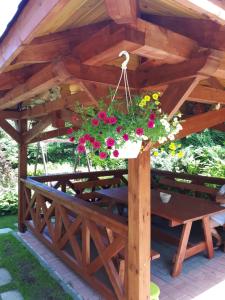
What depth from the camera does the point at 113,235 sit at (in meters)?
2.69

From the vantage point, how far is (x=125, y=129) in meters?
1.69

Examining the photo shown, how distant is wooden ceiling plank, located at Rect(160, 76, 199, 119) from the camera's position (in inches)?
72.1

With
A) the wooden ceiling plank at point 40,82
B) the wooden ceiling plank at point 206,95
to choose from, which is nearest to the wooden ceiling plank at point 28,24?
the wooden ceiling plank at point 40,82

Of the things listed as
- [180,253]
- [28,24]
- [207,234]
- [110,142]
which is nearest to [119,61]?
[110,142]

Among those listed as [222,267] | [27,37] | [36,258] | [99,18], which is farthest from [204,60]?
[36,258]

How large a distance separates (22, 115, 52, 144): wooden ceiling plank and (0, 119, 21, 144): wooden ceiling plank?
0.33ft

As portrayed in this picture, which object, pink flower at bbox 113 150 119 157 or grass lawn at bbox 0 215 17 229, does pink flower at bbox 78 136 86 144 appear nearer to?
pink flower at bbox 113 150 119 157

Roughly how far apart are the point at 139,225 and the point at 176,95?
1.03 metres

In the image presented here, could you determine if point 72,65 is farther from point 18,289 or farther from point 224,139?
point 224,139

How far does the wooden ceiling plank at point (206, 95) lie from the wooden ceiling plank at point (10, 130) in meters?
2.92

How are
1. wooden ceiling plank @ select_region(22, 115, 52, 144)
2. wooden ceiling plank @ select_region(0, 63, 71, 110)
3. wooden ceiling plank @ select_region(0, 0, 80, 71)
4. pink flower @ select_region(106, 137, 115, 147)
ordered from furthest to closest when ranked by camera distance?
1. wooden ceiling plank @ select_region(22, 115, 52, 144)
2. wooden ceiling plank @ select_region(0, 63, 71, 110)
3. pink flower @ select_region(106, 137, 115, 147)
4. wooden ceiling plank @ select_region(0, 0, 80, 71)

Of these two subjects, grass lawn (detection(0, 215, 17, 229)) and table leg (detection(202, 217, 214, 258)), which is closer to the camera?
table leg (detection(202, 217, 214, 258))

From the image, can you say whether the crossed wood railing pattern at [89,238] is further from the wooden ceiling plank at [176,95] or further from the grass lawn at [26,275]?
the wooden ceiling plank at [176,95]

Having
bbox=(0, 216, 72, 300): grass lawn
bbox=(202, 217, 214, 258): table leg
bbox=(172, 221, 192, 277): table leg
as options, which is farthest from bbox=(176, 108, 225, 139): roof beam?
bbox=(0, 216, 72, 300): grass lawn
